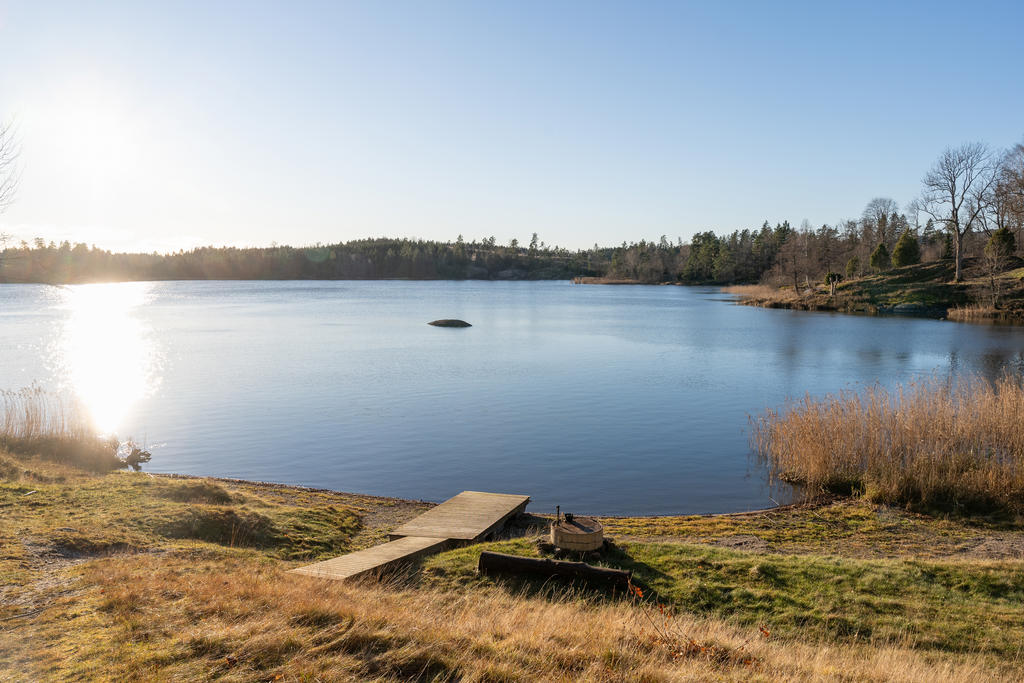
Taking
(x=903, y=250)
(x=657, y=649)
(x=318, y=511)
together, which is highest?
(x=903, y=250)

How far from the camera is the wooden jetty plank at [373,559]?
9.02 m

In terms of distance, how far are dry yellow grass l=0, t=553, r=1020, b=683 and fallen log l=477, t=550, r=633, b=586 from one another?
640 millimetres

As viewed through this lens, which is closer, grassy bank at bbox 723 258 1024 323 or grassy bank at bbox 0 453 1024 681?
grassy bank at bbox 0 453 1024 681

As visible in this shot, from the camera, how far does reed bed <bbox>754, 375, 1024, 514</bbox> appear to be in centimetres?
1440

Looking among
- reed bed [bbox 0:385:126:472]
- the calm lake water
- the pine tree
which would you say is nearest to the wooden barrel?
the calm lake water

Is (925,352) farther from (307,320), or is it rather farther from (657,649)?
(307,320)

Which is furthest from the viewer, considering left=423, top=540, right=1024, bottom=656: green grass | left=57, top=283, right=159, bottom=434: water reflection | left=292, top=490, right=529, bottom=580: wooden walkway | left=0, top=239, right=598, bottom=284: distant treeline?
left=0, top=239, right=598, bottom=284: distant treeline

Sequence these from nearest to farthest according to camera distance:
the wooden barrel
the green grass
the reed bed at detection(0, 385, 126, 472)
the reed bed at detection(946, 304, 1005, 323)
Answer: the green grass, the wooden barrel, the reed bed at detection(0, 385, 126, 472), the reed bed at detection(946, 304, 1005, 323)

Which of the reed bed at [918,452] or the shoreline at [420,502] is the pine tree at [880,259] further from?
the shoreline at [420,502]

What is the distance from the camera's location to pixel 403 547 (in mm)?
10711

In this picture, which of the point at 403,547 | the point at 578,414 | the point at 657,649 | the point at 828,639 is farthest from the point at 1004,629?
the point at 578,414

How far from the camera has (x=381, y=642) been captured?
19.5 feet

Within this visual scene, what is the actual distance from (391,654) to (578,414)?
19929 millimetres

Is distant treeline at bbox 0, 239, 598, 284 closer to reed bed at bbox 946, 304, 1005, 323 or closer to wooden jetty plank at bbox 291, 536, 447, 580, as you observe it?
reed bed at bbox 946, 304, 1005, 323
